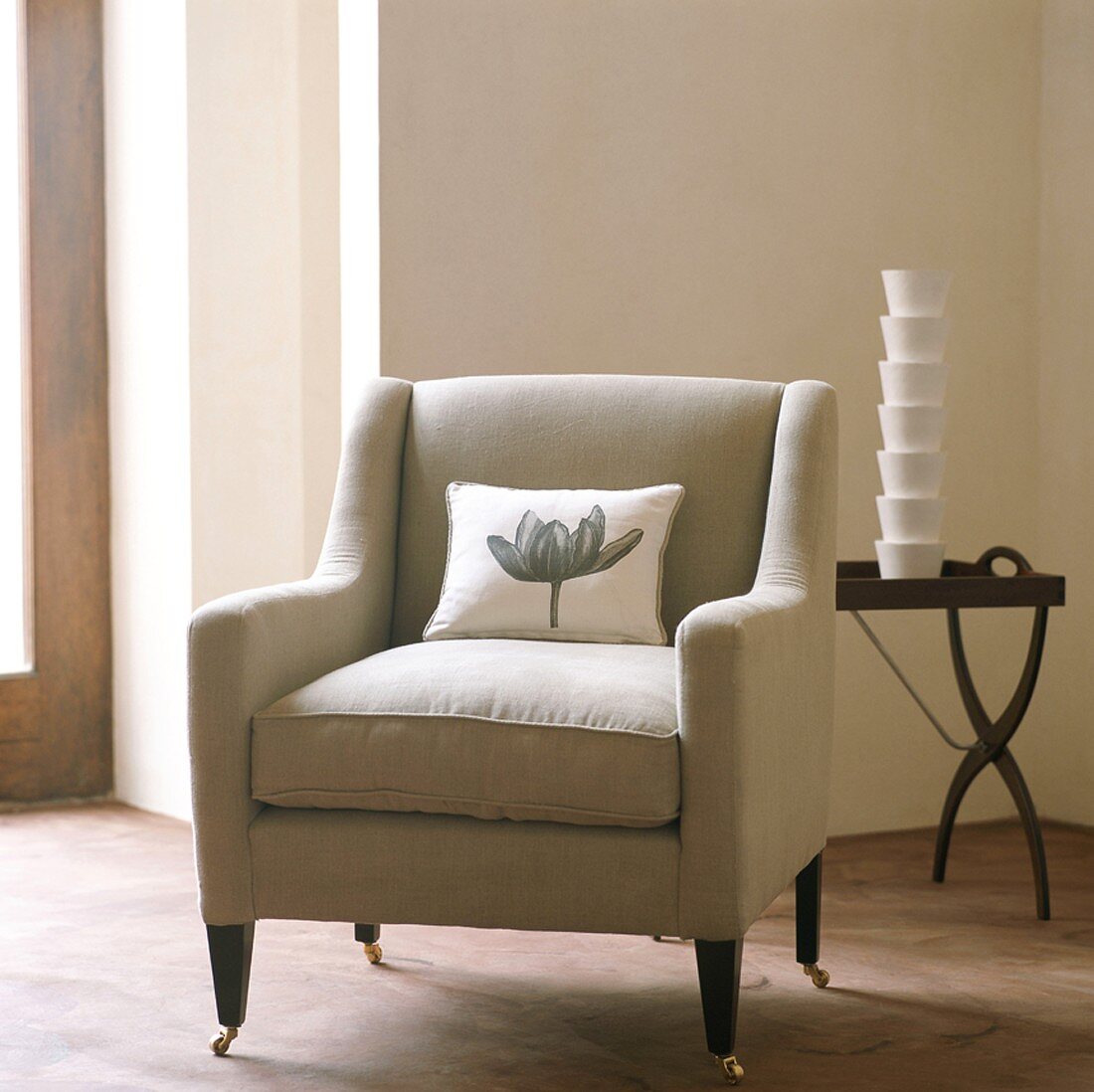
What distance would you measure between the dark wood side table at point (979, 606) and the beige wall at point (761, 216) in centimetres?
43

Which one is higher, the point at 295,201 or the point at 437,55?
the point at 437,55

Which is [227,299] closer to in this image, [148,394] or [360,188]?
[148,394]

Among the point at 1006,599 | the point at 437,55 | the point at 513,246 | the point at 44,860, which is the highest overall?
the point at 437,55

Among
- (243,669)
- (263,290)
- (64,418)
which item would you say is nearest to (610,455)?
(243,669)

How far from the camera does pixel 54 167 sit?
406 centimetres

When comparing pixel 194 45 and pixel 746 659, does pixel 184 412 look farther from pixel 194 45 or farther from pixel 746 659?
pixel 746 659

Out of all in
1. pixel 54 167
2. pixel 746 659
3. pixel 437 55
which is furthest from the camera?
pixel 54 167

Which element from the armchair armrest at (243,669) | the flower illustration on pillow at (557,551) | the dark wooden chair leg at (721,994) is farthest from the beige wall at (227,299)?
the dark wooden chair leg at (721,994)

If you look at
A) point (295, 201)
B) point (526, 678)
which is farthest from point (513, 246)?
point (526, 678)

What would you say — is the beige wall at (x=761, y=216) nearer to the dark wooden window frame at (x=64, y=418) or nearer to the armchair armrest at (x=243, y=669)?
the armchair armrest at (x=243, y=669)

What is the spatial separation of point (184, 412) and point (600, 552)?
5.31 ft

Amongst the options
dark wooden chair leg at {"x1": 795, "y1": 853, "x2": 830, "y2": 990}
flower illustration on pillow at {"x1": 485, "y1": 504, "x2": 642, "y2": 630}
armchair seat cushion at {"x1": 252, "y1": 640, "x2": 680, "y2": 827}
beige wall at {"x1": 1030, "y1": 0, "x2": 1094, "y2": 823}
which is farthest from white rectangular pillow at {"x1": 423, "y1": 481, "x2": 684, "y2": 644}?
beige wall at {"x1": 1030, "y1": 0, "x2": 1094, "y2": 823}

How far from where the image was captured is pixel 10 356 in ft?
13.2

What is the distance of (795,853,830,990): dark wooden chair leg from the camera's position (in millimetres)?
2662
